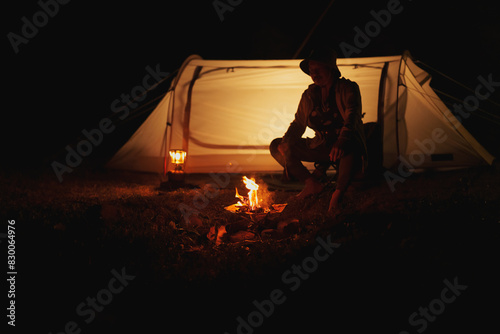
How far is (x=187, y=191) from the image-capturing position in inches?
187

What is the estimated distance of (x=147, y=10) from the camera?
12016 millimetres

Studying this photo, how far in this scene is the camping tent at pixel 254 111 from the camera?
5191 millimetres

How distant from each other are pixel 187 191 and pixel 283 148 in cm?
151

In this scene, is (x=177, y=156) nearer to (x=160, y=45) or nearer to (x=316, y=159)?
(x=316, y=159)

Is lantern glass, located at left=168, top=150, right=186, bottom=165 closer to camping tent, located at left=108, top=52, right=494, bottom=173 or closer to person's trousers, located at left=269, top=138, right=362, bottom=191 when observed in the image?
camping tent, located at left=108, top=52, right=494, bottom=173

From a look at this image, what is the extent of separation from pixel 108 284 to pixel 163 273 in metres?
0.30

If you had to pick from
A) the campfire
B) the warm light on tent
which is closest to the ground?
the campfire

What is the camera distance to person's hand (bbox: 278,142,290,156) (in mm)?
3785

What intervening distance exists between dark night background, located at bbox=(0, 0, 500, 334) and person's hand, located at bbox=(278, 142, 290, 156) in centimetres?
94

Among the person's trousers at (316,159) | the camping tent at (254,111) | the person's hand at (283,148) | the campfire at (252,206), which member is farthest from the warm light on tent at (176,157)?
the person's hand at (283,148)

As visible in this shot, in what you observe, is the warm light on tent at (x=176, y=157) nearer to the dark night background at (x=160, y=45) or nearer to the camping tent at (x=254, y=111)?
the camping tent at (x=254, y=111)

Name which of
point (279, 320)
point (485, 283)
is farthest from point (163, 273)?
point (485, 283)

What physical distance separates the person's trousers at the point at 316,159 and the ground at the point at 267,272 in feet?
1.68

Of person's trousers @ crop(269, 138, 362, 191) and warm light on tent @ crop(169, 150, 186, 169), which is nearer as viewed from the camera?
person's trousers @ crop(269, 138, 362, 191)
